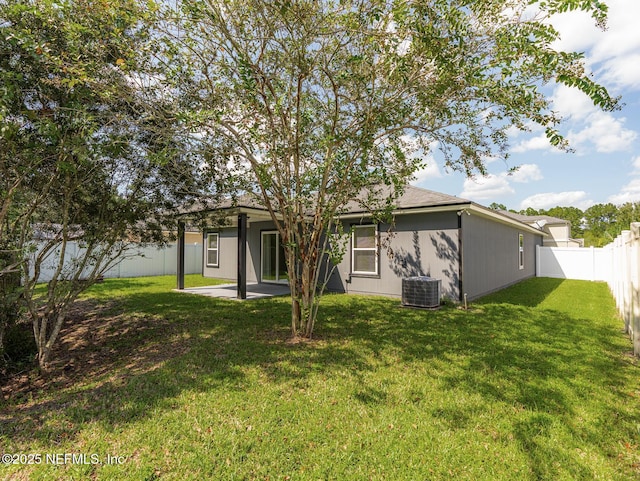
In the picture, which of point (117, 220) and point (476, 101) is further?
point (117, 220)

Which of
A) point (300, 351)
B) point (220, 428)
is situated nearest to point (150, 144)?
point (300, 351)

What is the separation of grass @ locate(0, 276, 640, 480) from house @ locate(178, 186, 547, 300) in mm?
3240

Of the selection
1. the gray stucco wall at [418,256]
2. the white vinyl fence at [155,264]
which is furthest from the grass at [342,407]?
the white vinyl fence at [155,264]

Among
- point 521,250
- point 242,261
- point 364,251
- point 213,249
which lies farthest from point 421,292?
point 213,249

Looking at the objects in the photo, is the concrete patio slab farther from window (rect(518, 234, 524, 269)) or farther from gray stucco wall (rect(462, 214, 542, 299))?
window (rect(518, 234, 524, 269))

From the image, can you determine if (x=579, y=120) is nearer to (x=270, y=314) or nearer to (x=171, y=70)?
(x=171, y=70)

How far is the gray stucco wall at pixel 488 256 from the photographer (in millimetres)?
9777

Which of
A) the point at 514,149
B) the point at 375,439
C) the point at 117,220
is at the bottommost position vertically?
the point at 375,439

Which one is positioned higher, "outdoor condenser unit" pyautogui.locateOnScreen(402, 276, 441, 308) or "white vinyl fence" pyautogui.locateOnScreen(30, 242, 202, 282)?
"white vinyl fence" pyautogui.locateOnScreen(30, 242, 202, 282)

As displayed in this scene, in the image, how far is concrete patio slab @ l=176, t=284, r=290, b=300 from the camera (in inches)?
431

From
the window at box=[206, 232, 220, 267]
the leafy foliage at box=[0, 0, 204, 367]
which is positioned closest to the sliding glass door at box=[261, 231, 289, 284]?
the window at box=[206, 232, 220, 267]

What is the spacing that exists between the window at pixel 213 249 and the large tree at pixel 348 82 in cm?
1002

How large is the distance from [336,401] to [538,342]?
4.27m

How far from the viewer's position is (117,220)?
5738 mm
